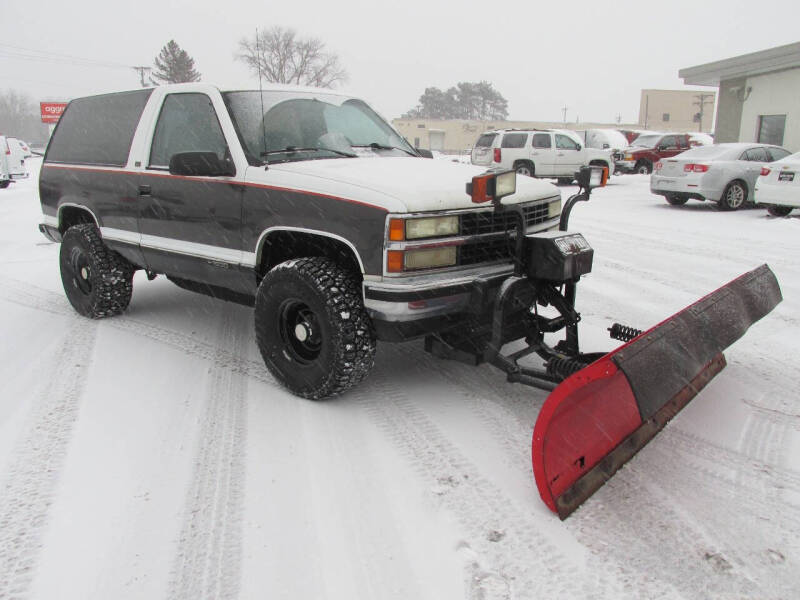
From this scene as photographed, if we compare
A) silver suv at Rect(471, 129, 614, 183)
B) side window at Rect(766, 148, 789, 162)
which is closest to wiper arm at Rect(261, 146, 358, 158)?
side window at Rect(766, 148, 789, 162)

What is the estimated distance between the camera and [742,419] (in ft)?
11.7

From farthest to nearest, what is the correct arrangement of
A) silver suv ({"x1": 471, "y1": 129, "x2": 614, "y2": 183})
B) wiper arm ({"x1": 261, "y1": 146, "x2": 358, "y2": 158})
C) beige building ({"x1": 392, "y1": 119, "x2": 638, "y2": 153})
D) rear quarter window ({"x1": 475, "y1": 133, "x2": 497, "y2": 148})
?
beige building ({"x1": 392, "y1": 119, "x2": 638, "y2": 153}) < rear quarter window ({"x1": 475, "y1": 133, "x2": 497, "y2": 148}) < silver suv ({"x1": 471, "y1": 129, "x2": 614, "y2": 183}) < wiper arm ({"x1": 261, "y1": 146, "x2": 358, "y2": 158})

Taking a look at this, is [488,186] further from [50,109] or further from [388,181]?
[50,109]

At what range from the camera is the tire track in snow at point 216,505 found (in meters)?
2.30

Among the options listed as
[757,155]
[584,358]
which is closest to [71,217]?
[584,358]

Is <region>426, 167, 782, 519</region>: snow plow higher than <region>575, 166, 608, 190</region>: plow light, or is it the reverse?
<region>575, 166, 608, 190</region>: plow light

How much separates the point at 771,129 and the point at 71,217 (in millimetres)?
20943

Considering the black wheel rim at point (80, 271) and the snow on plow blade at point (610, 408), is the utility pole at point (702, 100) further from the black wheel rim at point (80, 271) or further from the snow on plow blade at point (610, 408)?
the snow on plow blade at point (610, 408)

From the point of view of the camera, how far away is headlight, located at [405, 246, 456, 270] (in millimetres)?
3252

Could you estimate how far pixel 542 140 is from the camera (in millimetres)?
20031

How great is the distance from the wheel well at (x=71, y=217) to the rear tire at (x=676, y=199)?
1195cm

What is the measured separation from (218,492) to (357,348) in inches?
41.5

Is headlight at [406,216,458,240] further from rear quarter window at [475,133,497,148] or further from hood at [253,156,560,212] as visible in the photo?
rear quarter window at [475,133,497,148]

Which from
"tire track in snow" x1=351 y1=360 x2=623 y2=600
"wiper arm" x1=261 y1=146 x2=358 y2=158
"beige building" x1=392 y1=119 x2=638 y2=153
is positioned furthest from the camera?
"beige building" x1=392 y1=119 x2=638 y2=153
